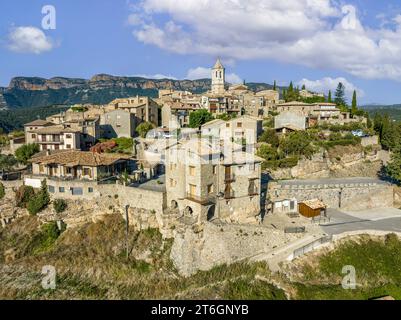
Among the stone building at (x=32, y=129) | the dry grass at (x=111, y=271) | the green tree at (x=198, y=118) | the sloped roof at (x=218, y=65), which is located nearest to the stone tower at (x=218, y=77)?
the sloped roof at (x=218, y=65)

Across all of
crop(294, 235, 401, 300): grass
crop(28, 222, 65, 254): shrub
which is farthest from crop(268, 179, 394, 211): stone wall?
crop(28, 222, 65, 254): shrub

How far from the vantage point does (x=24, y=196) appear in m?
39.6

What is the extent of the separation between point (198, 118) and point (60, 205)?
106ft

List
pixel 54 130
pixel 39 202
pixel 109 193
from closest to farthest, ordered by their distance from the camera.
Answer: pixel 109 193 < pixel 39 202 < pixel 54 130

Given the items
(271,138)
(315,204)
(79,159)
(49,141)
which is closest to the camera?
(315,204)

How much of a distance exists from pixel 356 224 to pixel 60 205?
99.0 feet

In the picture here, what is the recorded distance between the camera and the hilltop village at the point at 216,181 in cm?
3136

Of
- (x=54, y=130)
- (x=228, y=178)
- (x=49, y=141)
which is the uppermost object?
(x=54, y=130)

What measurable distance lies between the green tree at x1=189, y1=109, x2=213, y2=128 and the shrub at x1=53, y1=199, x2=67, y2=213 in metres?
31.2

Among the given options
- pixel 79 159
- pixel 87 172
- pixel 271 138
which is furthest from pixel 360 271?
pixel 79 159

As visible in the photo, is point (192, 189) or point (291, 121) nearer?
point (192, 189)

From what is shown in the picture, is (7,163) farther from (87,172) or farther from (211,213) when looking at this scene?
(211,213)

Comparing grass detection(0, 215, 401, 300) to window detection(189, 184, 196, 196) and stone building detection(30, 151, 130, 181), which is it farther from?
stone building detection(30, 151, 130, 181)

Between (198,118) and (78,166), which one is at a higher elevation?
(198,118)
